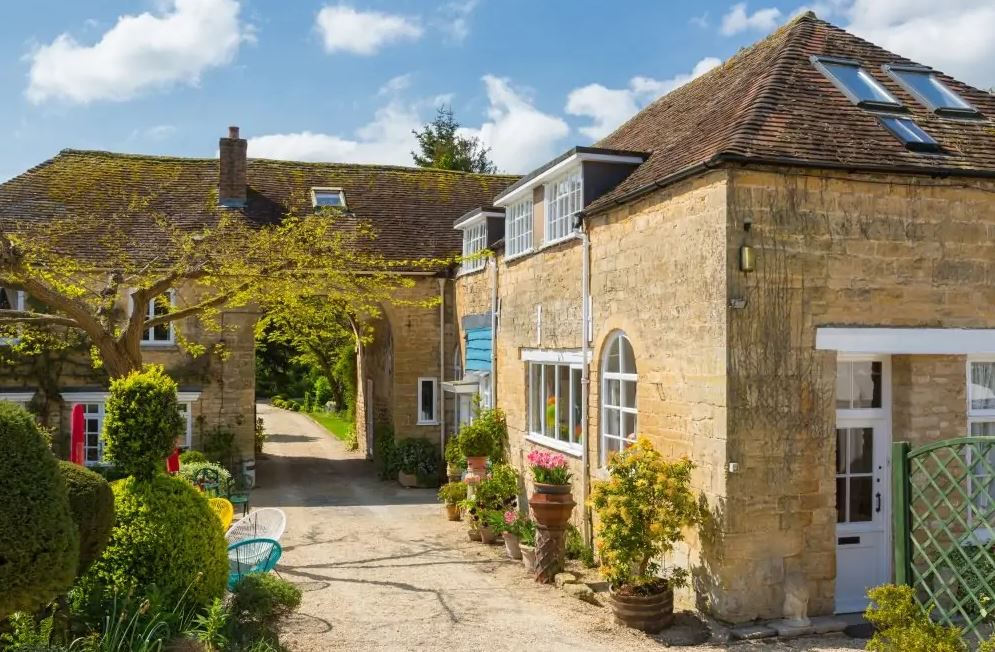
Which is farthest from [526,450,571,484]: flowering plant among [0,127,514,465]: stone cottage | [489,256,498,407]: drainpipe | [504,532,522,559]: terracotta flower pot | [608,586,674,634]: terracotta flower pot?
[0,127,514,465]: stone cottage

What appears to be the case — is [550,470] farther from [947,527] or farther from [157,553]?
[157,553]

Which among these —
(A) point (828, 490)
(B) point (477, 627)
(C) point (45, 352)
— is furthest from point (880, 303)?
(C) point (45, 352)

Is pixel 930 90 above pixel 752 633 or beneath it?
above

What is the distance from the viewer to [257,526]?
1096 cm

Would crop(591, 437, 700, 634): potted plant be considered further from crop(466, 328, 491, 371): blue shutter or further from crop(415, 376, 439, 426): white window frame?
crop(415, 376, 439, 426): white window frame

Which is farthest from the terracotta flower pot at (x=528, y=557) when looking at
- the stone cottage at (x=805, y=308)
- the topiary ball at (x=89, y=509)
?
the topiary ball at (x=89, y=509)

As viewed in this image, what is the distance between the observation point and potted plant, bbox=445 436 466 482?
54.3 ft

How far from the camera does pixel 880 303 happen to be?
9.08 m

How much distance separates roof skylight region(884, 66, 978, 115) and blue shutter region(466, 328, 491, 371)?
882cm

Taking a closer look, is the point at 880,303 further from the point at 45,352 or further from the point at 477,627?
the point at 45,352

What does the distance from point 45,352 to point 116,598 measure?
14311 millimetres

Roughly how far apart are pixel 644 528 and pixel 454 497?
735 cm

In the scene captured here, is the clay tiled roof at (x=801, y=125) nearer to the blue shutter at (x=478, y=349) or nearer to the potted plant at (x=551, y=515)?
the potted plant at (x=551, y=515)

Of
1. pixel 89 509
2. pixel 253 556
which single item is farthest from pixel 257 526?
pixel 89 509
